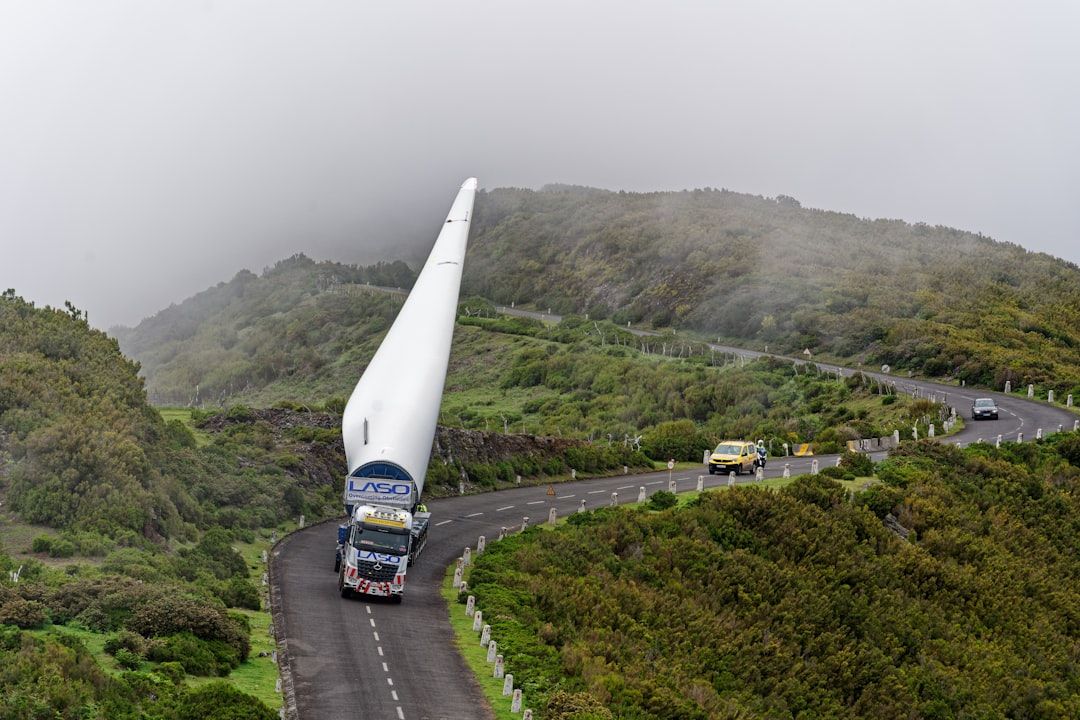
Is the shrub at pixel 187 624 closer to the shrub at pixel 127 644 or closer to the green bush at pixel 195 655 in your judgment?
the green bush at pixel 195 655

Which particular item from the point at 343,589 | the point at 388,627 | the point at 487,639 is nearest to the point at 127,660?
the point at 388,627

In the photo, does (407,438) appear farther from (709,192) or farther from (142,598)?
(709,192)

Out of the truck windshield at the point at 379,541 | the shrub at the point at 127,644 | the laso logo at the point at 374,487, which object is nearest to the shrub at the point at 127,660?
the shrub at the point at 127,644

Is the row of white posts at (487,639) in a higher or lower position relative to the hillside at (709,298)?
lower

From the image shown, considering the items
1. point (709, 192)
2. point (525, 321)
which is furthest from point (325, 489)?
point (709, 192)

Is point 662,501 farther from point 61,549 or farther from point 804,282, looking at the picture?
point 804,282

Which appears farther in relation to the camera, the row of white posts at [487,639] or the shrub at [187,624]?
the shrub at [187,624]
